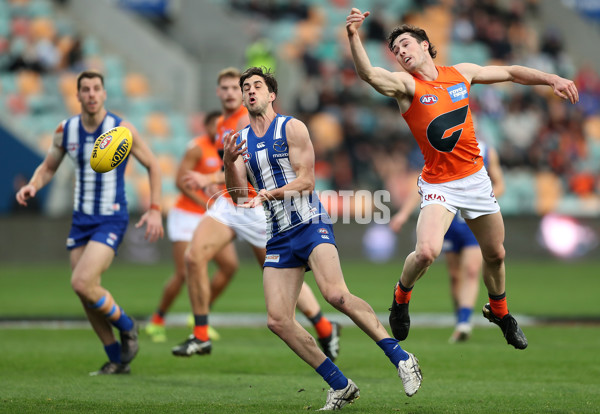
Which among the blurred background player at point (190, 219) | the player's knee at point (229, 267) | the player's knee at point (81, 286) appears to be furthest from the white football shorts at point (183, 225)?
the player's knee at point (81, 286)

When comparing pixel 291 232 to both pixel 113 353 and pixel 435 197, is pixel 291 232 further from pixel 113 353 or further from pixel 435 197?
pixel 113 353

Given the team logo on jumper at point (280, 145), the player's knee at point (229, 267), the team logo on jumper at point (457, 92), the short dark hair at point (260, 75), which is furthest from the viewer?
the player's knee at point (229, 267)

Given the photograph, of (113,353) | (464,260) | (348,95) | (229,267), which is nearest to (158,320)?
(229,267)

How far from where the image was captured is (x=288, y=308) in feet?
21.8

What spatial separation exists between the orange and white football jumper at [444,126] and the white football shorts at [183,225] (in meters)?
4.44

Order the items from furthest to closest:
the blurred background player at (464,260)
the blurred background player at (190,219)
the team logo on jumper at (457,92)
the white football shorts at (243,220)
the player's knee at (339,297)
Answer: the blurred background player at (190,219), the blurred background player at (464,260), the white football shorts at (243,220), the team logo on jumper at (457,92), the player's knee at (339,297)

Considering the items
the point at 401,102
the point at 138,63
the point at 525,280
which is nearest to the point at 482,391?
the point at 401,102

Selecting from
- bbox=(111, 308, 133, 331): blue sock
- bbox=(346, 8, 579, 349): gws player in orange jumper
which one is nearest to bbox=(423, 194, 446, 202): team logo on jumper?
bbox=(346, 8, 579, 349): gws player in orange jumper

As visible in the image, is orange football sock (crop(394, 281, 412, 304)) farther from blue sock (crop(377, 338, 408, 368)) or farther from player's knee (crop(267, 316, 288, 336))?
player's knee (crop(267, 316, 288, 336))

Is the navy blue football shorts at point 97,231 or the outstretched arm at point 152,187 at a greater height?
the outstretched arm at point 152,187

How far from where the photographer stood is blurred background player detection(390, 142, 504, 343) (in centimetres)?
1059

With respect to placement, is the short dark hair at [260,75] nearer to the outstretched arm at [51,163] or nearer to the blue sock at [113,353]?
the outstretched arm at [51,163]

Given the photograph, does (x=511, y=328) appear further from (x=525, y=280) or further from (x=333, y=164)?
(x=333, y=164)

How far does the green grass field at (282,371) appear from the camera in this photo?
22.2ft
